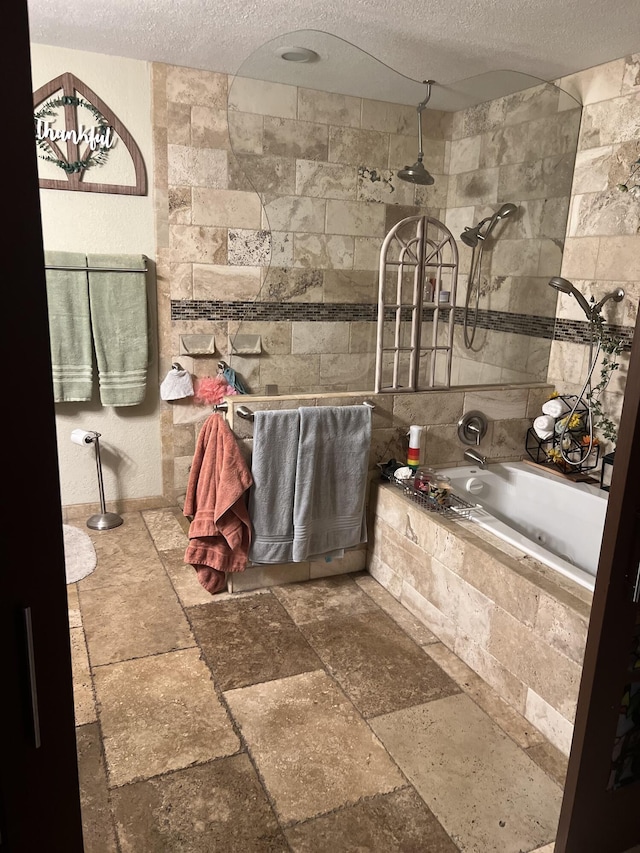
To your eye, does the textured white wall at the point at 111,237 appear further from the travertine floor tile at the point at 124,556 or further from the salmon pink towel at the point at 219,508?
the salmon pink towel at the point at 219,508

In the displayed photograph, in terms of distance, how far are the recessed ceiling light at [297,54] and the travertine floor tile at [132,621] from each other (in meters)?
2.46

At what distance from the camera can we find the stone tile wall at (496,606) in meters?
2.09

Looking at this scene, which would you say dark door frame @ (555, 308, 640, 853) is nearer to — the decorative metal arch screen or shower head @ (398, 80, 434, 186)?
the decorative metal arch screen

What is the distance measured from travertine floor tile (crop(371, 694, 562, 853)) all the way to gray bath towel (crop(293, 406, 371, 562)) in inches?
38.4

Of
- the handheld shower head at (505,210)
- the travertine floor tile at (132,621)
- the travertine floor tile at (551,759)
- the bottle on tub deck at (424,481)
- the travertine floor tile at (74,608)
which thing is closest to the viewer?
the travertine floor tile at (551,759)

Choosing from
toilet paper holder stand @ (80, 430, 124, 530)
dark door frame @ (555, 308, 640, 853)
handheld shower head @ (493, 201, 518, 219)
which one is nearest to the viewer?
dark door frame @ (555, 308, 640, 853)

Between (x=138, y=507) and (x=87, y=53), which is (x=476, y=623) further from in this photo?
(x=87, y=53)

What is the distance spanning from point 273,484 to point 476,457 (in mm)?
1100

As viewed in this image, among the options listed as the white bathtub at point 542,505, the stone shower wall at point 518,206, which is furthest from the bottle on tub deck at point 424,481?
the stone shower wall at point 518,206

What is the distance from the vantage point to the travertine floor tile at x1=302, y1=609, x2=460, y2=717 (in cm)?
234

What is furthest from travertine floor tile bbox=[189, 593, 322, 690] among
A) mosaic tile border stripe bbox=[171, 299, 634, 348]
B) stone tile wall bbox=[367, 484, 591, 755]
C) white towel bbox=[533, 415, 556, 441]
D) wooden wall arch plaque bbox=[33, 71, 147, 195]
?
wooden wall arch plaque bbox=[33, 71, 147, 195]

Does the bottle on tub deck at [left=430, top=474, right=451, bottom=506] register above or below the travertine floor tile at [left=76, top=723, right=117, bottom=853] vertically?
above

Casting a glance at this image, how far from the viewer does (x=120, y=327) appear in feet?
12.0

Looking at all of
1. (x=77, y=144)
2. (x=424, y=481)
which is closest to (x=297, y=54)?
(x=77, y=144)
